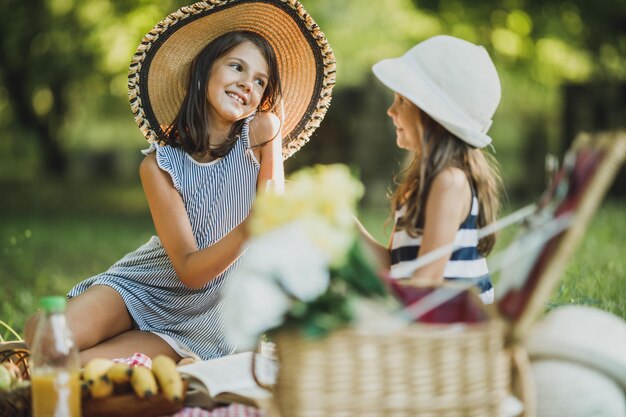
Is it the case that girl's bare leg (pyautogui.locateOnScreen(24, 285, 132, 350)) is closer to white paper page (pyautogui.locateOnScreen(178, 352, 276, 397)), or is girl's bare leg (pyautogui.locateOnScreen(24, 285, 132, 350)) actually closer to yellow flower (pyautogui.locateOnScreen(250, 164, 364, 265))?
white paper page (pyautogui.locateOnScreen(178, 352, 276, 397))

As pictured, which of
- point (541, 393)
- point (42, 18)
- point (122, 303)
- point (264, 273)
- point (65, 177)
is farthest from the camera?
point (65, 177)

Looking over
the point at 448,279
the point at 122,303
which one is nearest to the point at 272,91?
the point at 122,303

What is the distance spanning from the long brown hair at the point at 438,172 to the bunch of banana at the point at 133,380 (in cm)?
92

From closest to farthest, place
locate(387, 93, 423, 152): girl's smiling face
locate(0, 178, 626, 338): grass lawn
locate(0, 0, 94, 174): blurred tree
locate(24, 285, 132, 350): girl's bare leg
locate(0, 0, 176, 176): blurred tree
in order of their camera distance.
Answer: locate(387, 93, 423, 152): girl's smiling face → locate(24, 285, 132, 350): girl's bare leg → locate(0, 178, 626, 338): grass lawn → locate(0, 0, 176, 176): blurred tree → locate(0, 0, 94, 174): blurred tree

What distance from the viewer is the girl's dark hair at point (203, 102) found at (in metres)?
3.62

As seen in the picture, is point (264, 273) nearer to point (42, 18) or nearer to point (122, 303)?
point (122, 303)

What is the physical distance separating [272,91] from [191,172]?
533mm

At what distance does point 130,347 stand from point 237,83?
1185mm

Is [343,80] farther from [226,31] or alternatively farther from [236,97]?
[236,97]

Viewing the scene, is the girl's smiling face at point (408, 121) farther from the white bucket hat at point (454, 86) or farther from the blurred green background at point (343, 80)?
the blurred green background at point (343, 80)

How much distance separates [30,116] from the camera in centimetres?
1391

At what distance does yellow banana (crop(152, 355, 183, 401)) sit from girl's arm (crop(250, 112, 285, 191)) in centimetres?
108

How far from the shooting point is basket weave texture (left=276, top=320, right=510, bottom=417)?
6.61 feet

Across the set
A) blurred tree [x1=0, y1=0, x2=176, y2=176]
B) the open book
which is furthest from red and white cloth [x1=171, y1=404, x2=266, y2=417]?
blurred tree [x1=0, y1=0, x2=176, y2=176]
